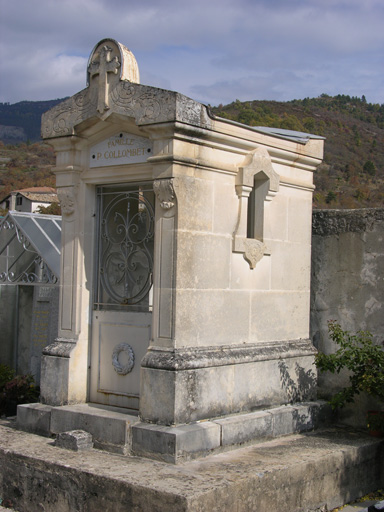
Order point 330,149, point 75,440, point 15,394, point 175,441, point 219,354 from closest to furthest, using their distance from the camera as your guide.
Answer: point 175,441 < point 75,440 < point 219,354 < point 15,394 < point 330,149

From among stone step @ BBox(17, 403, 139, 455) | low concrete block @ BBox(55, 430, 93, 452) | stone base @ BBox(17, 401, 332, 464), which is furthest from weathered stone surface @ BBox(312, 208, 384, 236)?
low concrete block @ BBox(55, 430, 93, 452)

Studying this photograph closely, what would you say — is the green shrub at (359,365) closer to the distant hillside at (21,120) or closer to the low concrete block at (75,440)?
the low concrete block at (75,440)

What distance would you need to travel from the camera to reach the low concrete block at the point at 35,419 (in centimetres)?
638

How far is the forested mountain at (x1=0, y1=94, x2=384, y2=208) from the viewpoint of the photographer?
3972 centimetres

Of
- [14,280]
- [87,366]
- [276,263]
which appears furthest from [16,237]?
[276,263]

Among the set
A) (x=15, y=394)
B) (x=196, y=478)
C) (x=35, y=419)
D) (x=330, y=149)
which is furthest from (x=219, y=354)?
(x=330, y=149)

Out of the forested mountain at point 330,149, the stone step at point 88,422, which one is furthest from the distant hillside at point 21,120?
the stone step at point 88,422

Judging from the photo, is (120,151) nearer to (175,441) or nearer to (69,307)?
(69,307)

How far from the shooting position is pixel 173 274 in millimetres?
5699

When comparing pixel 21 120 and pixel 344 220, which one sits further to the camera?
pixel 21 120

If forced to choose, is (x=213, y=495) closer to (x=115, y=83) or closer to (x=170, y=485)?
(x=170, y=485)

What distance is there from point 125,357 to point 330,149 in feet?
151

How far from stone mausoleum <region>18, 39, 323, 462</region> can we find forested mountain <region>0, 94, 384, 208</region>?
25154mm

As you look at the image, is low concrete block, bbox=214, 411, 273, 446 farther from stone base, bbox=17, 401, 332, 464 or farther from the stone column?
the stone column
